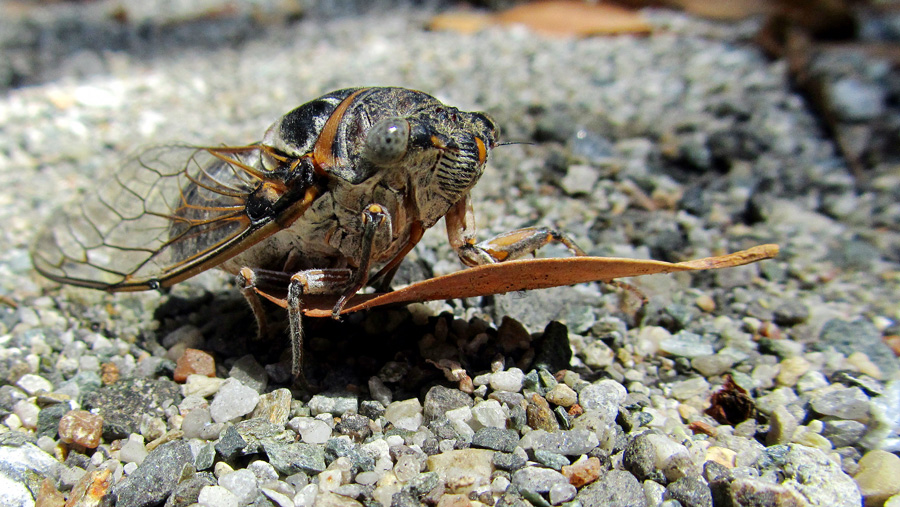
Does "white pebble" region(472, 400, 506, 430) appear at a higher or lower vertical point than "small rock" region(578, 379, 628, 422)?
higher

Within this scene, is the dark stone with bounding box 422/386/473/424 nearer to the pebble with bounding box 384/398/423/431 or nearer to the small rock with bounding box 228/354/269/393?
the pebble with bounding box 384/398/423/431

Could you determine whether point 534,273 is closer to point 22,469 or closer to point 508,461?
point 508,461

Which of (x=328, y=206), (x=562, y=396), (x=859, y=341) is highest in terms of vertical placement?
(x=328, y=206)

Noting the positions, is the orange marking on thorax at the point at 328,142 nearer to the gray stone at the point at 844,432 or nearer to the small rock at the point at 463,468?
the small rock at the point at 463,468

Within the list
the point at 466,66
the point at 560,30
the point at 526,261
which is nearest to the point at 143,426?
the point at 526,261

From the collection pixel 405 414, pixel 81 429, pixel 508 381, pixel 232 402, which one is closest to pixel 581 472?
pixel 508 381

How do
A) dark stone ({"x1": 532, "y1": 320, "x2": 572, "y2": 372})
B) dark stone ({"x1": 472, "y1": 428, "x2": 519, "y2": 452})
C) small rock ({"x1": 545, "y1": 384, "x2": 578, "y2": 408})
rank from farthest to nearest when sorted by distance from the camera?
dark stone ({"x1": 532, "y1": 320, "x2": 572, "y2": 372}) < small rock ({"x1": 545, "y1": 384, "x2": 578, "y2": 408}) < dark stone ({"x1": 472, "y1": 428, "x2": 519, "y2": 452})

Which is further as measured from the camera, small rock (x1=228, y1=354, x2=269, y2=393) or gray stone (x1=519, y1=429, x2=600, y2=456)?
small rock (x1=228, y1=354, x2=269, y2=393)

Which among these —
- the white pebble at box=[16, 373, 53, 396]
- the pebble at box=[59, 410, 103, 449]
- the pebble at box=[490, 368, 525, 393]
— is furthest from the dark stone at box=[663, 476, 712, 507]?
the white pebble at box=[16, 373, 53, 396]

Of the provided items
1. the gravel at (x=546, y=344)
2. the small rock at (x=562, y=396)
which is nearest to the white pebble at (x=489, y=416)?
the gravel at (x=546, y=344)
